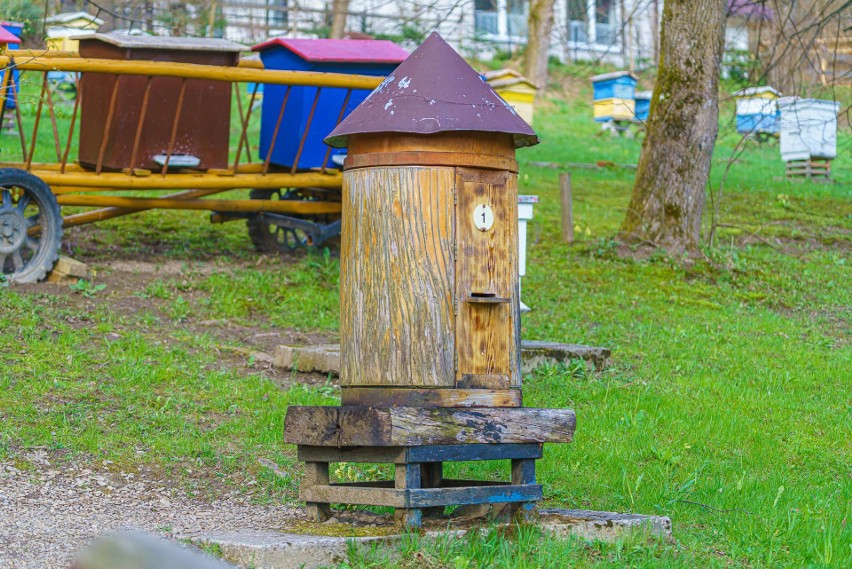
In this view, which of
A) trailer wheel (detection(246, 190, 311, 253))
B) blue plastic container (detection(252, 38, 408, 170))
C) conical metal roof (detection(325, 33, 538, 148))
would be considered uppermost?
blue plastic container (detection(252, 38, 408, 170))

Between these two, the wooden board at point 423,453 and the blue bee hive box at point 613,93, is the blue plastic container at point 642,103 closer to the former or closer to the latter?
the blue bee hive box at point 613,93

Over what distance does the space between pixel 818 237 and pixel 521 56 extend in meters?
23.2

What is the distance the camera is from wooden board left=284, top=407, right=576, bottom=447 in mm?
4199

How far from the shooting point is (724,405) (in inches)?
280

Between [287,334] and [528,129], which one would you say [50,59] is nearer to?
[287,334]

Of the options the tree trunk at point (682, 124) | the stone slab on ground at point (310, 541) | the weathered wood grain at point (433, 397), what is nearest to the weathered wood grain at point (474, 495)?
the stone slab on ground at point (310, 541)

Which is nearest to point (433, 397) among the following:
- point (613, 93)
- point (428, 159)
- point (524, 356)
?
point (428, 159)

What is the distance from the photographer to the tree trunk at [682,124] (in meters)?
11.6

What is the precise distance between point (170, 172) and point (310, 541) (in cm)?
665

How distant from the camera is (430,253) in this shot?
4473 millimetres

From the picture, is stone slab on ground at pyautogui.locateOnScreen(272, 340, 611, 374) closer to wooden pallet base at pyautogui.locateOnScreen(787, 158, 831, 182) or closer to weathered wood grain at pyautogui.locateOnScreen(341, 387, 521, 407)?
weathered wood grain at pyautogui.locateOnScreen(341, 387, 521, 407)

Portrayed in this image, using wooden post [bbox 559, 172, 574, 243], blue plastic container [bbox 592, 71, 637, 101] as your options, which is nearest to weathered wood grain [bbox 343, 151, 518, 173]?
wooden post [bbox 559, 172, 574, 243]

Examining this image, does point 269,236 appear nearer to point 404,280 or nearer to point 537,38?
point 404,280

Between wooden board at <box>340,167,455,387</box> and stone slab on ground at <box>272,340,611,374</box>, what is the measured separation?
10.2 feet
